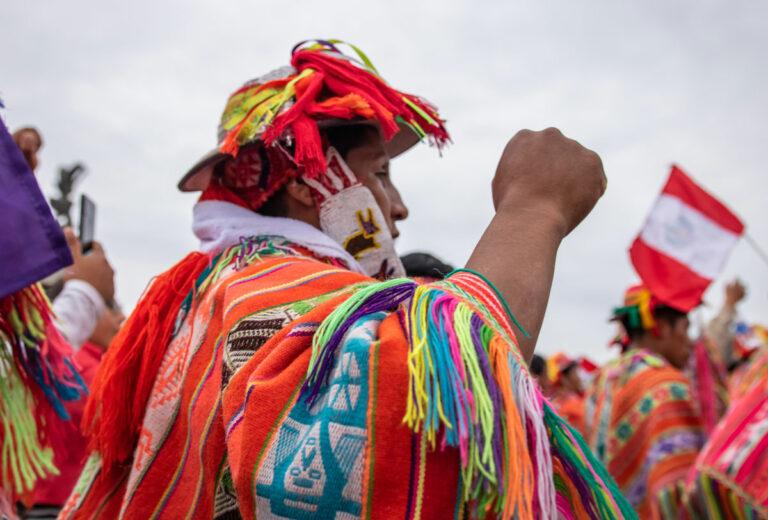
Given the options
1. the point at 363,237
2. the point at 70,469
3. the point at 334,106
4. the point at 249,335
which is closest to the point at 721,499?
the point at 363,237

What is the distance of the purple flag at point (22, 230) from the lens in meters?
2.03

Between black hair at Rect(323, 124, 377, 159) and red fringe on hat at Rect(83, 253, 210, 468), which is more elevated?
black hair at Rect(323, 124, 377, 159)

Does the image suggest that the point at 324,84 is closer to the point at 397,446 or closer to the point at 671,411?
the point at 397,446

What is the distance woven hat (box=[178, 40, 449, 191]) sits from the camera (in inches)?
87.6

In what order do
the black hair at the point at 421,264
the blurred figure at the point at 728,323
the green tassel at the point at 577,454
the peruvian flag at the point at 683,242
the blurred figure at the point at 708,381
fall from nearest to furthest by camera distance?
the green tassel at the point at 577,454, the black hair at the point at 421,264, the blurred figure at the point at 708,381, the peruvian flag at the point at 683,242, the blurred figure at the point at 728,323

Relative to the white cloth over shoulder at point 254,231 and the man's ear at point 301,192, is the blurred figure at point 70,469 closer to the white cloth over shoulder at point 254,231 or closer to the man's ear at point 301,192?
the white cloth over shoulder at point 254,231

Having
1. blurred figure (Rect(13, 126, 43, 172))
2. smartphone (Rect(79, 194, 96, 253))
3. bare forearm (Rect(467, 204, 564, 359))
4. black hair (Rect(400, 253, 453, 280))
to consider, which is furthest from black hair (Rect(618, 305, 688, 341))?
bare forearm (Rect(467, 204, 564, 359))

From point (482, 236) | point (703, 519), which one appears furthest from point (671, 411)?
point (482, 236)

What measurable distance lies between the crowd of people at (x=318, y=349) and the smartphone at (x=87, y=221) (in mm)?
137

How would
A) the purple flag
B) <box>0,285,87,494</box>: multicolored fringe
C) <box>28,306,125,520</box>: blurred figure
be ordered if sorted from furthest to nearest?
<box>28,306,125,520</box>: blurred figure → <box>0,285,87,494</box>: multicolored fringe → the purple flag

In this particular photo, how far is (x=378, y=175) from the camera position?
245 centimetres

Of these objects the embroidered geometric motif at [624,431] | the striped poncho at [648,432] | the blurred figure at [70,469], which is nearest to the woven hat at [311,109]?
the blurred figure at [70,469]

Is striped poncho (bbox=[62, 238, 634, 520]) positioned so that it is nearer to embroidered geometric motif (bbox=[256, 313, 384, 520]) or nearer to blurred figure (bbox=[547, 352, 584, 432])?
embroidered geometric motif (bbox=[256, 313, 384, 520])

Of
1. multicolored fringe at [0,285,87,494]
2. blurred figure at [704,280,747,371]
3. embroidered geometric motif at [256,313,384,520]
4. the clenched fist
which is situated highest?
blurred figure at [704,280,747,371]
